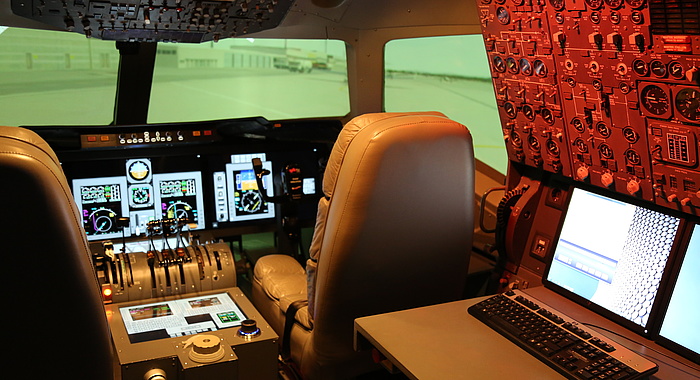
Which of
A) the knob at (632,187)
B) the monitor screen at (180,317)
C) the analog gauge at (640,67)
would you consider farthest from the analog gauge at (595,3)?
the monitor screen at (180,317)

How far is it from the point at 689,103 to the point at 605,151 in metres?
0.38

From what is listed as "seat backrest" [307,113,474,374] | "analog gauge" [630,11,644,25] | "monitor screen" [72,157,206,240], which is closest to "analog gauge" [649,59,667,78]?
"analog gauge" [630,11,644,25]

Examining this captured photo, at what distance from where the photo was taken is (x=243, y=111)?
1634cm

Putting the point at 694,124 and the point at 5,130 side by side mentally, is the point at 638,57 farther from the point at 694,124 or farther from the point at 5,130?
the point at 5,130

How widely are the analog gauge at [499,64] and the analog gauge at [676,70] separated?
67cm

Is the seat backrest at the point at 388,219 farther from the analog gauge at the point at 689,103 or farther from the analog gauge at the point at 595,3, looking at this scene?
the analog gauge at the point at 689,103

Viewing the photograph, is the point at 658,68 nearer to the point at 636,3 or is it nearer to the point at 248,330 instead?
the point at 636,3

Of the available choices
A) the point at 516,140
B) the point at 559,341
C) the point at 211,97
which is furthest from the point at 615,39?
the point at 211,97

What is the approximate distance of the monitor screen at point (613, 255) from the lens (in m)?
1.76

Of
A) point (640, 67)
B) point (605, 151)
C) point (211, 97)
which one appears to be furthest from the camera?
point (211, 97)

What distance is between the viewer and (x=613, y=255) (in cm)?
185

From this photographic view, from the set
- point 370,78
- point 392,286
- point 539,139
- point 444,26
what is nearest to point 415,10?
point 444,26

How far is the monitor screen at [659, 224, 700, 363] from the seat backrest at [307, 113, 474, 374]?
27.4 inches

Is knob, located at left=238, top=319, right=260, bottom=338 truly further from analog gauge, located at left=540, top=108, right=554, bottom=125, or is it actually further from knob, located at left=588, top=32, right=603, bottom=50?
knob, located at left=588, top=32, right=603, bottom=50
